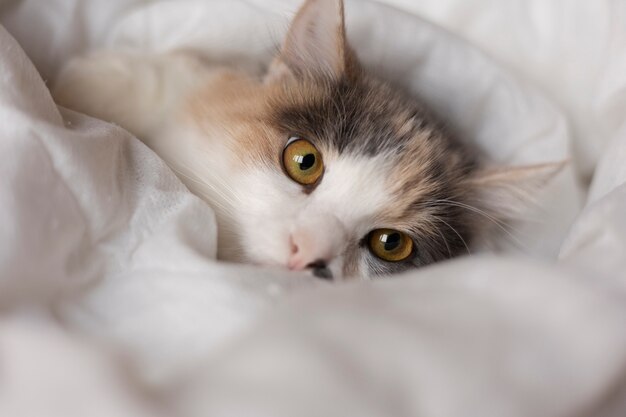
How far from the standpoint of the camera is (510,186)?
4.78 feet

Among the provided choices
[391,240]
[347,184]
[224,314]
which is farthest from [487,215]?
[224,314]

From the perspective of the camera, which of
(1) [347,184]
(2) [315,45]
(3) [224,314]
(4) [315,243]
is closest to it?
(3) [224,314]

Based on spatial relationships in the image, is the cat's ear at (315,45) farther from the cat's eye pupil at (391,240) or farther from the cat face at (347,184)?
the cat's eye pupil at (391,240)

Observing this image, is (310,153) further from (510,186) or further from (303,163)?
(510,186)

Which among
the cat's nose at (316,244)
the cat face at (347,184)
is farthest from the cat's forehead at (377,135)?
the cat's nose at (316,244)

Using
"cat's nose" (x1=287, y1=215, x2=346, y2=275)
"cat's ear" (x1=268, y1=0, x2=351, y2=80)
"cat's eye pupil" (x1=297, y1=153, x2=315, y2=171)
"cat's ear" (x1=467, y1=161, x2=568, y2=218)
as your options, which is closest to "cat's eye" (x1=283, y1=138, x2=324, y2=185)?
"cat's eye pupil" (x1=297, y1=153, x2=315, y2=171)

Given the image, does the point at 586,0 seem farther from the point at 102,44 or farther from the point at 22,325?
the point at 22,325

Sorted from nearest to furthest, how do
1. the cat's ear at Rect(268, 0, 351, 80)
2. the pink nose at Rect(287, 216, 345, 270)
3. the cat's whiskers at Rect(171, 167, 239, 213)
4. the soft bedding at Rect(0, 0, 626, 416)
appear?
the soft bedding at Rect(0, 0, 626, 416) < the pink nose at Rect(287, 216, 345, 270) < the cat's whiskers at Rect(171, 167, 239, 213) < the cat's ear at Rect(268, 0, 351, 80)

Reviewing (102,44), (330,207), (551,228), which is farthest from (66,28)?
(551,228)

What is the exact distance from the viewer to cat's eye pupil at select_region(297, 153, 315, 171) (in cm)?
124

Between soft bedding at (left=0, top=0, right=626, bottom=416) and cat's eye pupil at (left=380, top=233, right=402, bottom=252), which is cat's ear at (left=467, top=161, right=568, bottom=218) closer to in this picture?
soft bedding at (left=0, top=0, right=626, bottom=416)

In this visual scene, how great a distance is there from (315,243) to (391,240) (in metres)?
0.25

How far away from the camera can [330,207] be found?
116 cm

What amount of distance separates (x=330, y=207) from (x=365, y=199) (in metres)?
0.08
